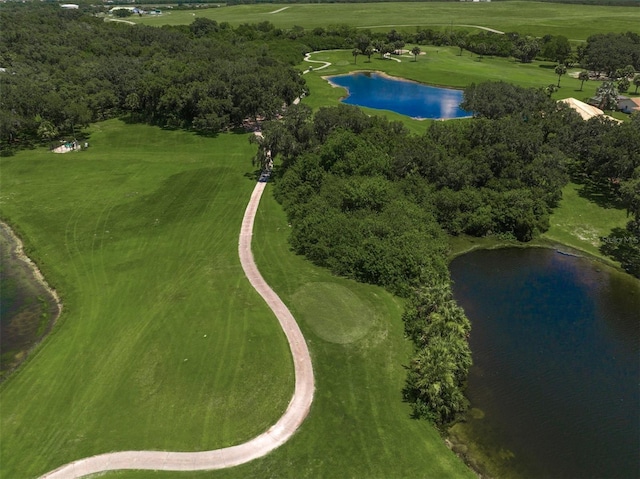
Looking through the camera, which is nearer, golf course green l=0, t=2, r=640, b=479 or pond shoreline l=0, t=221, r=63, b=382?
golf course green l=0, t=2, r=640, b=479

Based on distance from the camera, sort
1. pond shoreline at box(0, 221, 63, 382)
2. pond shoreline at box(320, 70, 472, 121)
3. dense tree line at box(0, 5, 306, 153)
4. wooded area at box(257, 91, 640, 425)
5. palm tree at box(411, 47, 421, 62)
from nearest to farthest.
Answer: wooded area at box(257, 91, 640, 425) → pond shoreline at box(0, 221, 63, 382) → dense tree line at box(0, 5, 306, 153) → pond shoreline at box(320, 70, 472, 121) → palm tree at box(411, 47, 421, 62)

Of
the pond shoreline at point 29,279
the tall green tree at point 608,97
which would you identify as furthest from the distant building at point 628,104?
the pond shoreline at point 29,279

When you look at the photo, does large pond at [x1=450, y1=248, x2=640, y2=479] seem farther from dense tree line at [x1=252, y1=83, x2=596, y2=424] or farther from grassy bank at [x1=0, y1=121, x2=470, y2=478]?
grassy bank at [x1=0, y1=121, x2=470, y2=478]

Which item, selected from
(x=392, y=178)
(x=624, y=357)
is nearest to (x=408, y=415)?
(x=624, y=357)

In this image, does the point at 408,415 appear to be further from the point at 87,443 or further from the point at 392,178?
the point at 392,178

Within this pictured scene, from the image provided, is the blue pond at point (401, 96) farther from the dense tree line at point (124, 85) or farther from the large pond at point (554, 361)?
the large pond at point (554, 361)

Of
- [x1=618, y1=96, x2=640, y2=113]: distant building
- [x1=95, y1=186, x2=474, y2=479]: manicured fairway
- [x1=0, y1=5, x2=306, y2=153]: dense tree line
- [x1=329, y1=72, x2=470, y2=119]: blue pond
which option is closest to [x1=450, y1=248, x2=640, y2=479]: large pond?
[x1=95, y1=186, x2=474, y2=479]: manicured fairway
